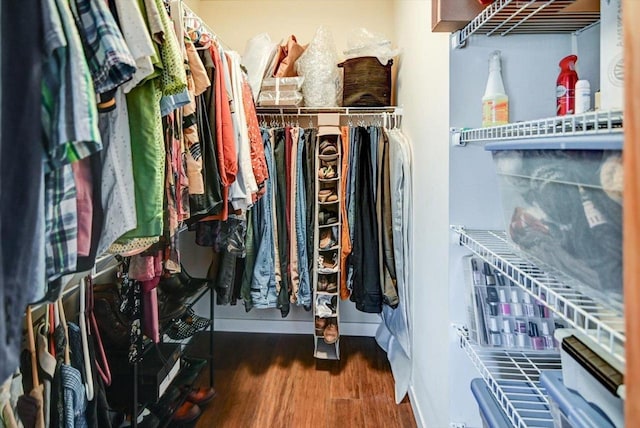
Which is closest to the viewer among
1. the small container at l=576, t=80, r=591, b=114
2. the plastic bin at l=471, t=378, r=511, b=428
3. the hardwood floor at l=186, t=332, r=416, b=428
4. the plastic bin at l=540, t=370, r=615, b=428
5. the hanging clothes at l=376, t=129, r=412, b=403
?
the plastic bin at l=540, t=370, r=615, b=428

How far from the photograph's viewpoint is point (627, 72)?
1.50 ft

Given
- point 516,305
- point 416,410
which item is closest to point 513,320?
point 516,305

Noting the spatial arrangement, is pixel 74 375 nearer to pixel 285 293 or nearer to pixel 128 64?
pixel 128 64

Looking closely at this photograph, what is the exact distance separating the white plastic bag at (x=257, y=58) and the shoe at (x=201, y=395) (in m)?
1.64

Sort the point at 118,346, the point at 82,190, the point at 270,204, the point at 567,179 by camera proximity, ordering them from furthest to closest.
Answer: the point at 270,204 → the point at 118,346 → the point at 82,190 → the point at 567,179

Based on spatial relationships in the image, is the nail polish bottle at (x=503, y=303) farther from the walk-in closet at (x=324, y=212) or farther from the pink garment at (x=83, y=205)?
the pink garment at (x=83, y=205)

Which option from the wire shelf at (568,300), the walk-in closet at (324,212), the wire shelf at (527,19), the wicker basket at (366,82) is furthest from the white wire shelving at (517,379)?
the wicker basket at (366,82)

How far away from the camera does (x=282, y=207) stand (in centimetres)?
244

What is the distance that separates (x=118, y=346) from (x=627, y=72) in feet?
5.34

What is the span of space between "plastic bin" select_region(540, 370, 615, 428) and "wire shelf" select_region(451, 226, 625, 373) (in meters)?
0.10

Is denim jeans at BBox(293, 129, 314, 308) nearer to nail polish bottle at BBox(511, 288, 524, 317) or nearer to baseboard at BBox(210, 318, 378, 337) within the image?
baseboard at BBox(210, 318, 378, 337)

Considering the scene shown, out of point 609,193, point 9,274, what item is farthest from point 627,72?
point 9,274

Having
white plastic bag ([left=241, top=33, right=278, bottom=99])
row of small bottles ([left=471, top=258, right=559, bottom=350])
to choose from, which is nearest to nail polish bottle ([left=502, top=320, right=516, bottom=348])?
row of small bottles ([left=471, top=258, right=559, bottom=350])

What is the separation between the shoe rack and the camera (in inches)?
94.1
